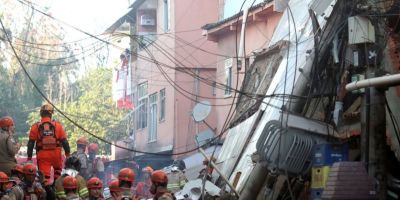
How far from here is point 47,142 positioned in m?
15.1

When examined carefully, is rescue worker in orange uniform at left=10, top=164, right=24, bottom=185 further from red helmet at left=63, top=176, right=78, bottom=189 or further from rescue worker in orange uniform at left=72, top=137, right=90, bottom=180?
rescue worker in orange uniform at left=72, top=137, right=90, bottom=180

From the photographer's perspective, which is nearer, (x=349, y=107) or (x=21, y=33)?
(x=349, y=107)

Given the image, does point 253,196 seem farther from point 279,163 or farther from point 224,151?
point 224,151

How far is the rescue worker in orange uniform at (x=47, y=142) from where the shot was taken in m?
15.1

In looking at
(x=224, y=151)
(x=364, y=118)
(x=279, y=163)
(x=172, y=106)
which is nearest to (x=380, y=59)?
(x=364, y=118)

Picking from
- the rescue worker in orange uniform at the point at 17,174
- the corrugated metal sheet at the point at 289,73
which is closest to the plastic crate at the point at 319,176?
the corrugated metal sheet at the point at 289,73

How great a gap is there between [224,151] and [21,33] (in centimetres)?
3127

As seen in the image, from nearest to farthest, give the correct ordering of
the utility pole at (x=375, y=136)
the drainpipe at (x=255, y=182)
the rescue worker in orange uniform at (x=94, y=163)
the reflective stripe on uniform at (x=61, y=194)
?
the utility pole at (x=375, y=136) → the reflective stripe on uniform at (x=61, y=194) → the drainpipe at (x=255, y=182) → the rescue worker in orange uniform at (x=94, y=163)

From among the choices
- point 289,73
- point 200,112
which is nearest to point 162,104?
point 200,112

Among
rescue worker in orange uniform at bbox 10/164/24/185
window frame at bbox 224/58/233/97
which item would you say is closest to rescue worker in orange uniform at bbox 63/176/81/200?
rescue worker in orange uniform at bbox 10/164/24/185

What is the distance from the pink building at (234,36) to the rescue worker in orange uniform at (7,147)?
433 inches

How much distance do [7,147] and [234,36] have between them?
51.8ft

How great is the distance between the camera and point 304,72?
14109 millimetres

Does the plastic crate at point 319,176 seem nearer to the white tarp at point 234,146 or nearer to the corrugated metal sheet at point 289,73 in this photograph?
the corrugated metal sheet at point 289,73
